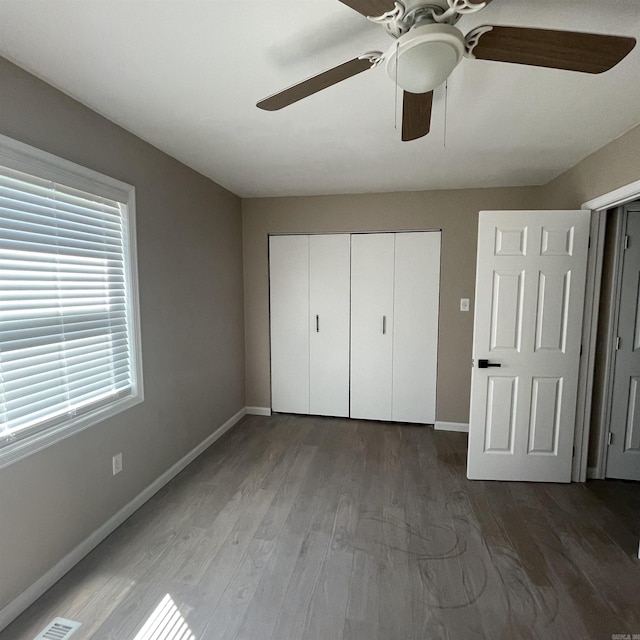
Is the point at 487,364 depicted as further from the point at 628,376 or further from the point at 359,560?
the point at 359,560

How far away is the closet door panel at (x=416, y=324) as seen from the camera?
3.59 meters

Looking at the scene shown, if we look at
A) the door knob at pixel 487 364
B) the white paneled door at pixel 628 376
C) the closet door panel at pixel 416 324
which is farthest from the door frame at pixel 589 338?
the closet door panel at pixel 416 324

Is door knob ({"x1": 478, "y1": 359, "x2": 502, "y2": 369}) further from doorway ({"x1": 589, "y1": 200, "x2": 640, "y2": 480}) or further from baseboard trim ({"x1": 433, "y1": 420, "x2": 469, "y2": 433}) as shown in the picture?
baseboard trim ({"x1": 433, "y1": 420, "x2": 469, "y2": 433})

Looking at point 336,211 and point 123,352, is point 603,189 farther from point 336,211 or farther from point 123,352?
point 123,352

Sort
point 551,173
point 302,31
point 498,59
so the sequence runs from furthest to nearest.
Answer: point 551,173 < point 302,31 < point 498,59

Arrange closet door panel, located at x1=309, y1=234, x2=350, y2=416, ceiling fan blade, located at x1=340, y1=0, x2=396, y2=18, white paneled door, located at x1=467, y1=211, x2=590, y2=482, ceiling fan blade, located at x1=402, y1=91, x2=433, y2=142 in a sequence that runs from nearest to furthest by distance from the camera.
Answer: ceiling fan blade, located at x1=340, y1=0, x2=396, y2=18 → ceiling fan blade, located at x1=402, y1=91, x2=433, y2=142 → white paneled door, located at x1=467, y1=211, x2=590, y2=482 → closet door panel, located at x1=309, y1=234, x2=350, y2=416

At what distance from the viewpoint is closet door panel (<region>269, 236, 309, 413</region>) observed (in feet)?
12.7

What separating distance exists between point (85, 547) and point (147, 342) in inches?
47.5

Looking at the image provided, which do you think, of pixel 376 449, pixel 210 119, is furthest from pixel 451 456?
pixel 210 119

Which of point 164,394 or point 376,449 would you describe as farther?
point 376,449

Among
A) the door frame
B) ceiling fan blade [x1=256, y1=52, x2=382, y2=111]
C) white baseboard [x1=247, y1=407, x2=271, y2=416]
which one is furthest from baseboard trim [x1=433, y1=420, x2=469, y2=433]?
ceiling fan blade [x1=256, y1=52, x2=382, y2=111]

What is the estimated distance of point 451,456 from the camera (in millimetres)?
3139

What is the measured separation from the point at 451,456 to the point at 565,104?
104 inches

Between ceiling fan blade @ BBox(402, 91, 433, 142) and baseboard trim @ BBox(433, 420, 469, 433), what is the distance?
9.42ft
